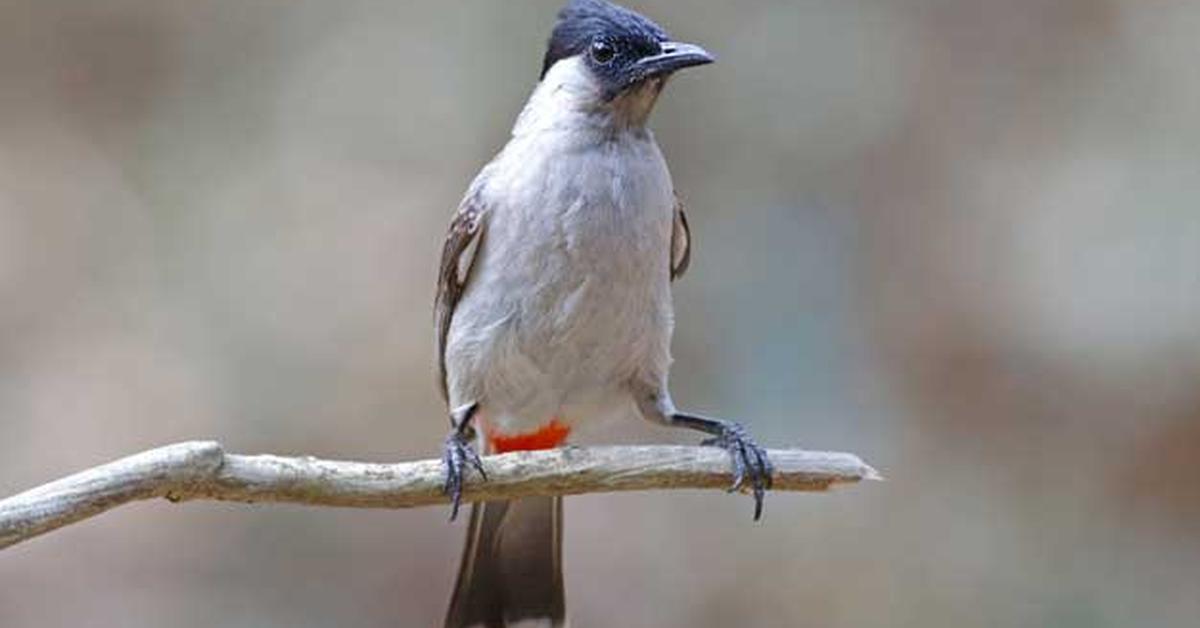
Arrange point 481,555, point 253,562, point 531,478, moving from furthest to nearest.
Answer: point 253,562
point 481,555
point 531,478

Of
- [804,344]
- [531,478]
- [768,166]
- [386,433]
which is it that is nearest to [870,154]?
[768,166]

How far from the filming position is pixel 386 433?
472cm

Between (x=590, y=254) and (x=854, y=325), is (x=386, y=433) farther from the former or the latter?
(x=590, y=254)

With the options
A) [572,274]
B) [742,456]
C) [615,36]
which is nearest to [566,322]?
[572,274]

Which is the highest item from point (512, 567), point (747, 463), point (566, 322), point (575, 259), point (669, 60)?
point (669, 60)

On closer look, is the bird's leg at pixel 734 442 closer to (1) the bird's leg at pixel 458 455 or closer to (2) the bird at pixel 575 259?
(2) the bird at pixel 575 259

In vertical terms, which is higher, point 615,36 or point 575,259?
point 615,36

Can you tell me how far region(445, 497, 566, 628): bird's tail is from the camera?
3266 mm

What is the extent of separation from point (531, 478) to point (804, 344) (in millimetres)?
2252

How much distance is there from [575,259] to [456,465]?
42cm

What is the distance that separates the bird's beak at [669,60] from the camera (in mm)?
2875

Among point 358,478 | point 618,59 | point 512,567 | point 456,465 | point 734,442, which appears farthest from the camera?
point 512,567

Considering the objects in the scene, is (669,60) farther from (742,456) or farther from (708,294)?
(708,294)

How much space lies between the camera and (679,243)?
3135 millimetres
